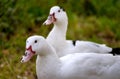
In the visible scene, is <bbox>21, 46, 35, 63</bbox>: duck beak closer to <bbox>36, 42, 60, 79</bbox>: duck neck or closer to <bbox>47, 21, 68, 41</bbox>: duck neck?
<bbox>36, 42, 60, 79</bbox>: duck neck

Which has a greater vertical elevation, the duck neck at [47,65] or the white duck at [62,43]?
the white duck at [62,43]

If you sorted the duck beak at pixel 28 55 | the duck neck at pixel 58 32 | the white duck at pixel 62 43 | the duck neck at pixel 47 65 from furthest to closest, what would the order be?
1. the duck neck at pixel 58 32
2. the white duck at pixel 62 43
3. the duck neck at pixel 47 65
4. the duck beak at pixel 28 55

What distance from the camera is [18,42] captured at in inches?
317

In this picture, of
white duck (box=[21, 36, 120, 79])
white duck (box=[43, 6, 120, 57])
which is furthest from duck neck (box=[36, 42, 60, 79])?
white duck (box=[43, 6, 120, 57])

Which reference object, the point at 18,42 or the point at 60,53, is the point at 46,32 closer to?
the point at 18,42

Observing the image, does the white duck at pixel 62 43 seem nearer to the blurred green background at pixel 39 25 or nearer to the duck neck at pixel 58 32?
the duck neck at pixel 58 32

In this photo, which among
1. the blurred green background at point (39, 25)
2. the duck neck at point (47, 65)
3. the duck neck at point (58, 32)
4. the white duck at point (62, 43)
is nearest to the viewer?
the duck neck at point (47, 65)

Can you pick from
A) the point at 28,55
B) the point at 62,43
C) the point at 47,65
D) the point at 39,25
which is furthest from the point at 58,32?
the point at 39,25

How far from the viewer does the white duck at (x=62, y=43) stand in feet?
21.1

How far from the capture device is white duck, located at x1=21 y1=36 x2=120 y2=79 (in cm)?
538

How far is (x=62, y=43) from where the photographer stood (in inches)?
259

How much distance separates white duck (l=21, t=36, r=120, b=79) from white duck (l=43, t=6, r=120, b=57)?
774mm

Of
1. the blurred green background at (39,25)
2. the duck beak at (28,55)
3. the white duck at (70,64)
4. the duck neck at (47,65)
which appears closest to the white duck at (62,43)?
the blurred green background at (39,25)

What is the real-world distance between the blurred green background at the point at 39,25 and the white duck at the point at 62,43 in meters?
0.48
